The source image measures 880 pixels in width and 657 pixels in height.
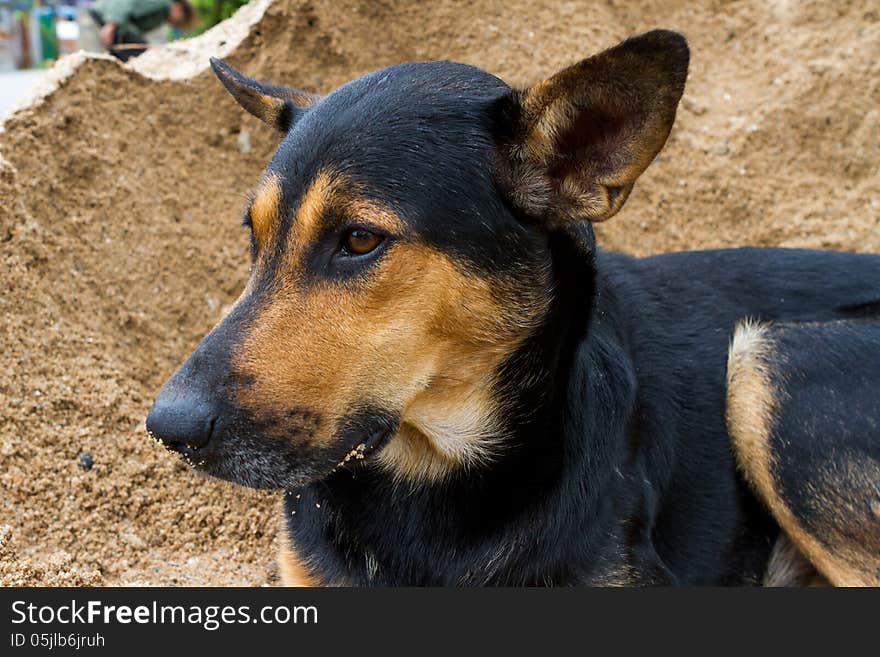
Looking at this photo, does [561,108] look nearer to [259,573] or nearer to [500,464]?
[500,464]

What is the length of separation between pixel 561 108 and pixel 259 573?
2765mm

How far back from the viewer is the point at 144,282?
5715mm

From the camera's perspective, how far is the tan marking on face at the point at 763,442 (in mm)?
4188

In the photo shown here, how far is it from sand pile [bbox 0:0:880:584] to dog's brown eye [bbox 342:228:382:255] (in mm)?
2132

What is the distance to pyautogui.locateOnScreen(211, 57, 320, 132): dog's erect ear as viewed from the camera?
4039 mm

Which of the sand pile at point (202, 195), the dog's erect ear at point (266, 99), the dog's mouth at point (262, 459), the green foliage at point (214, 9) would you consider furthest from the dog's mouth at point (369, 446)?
the green foliage at point (214, 9)

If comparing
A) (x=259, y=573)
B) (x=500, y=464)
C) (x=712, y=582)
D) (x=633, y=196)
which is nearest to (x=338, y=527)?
(x=500, y=464)

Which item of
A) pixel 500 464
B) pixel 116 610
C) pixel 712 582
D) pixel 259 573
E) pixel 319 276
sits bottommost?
pixel 259 573

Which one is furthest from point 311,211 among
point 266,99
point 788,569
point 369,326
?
point 788,569

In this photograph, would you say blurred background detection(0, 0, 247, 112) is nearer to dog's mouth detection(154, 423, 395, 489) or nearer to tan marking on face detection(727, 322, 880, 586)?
dog's mouth detection(154, 423, 395, 489)

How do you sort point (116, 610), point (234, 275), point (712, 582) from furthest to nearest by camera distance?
point (234, 275) < point (712, 582) < point (116, 610)

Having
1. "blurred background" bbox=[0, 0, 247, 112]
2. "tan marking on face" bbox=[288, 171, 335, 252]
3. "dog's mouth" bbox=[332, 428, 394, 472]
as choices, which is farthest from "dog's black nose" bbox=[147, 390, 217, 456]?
"blurred background" bbox=[0, 0, 247, 112]

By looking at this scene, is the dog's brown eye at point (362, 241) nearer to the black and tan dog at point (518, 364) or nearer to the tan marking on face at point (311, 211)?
the black and tan dog at point (518, 364)

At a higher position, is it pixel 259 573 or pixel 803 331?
pixel 803 331
